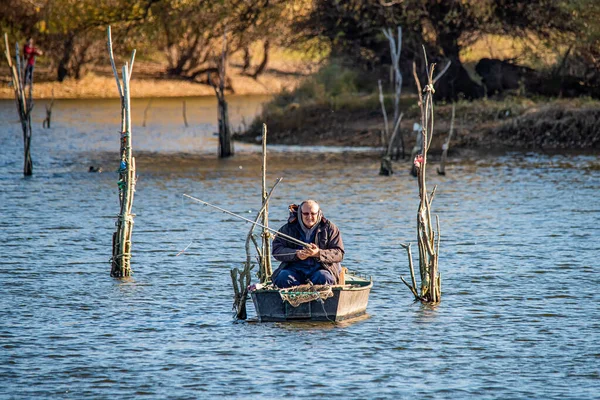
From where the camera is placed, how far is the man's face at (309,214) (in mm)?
14383

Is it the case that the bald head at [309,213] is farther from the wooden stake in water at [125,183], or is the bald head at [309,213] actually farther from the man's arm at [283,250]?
the wooden stake in water at [125,183]

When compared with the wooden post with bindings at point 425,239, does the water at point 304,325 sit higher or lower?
lower

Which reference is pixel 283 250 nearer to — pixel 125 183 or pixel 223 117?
pixel 125 183

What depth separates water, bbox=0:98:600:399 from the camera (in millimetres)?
12695

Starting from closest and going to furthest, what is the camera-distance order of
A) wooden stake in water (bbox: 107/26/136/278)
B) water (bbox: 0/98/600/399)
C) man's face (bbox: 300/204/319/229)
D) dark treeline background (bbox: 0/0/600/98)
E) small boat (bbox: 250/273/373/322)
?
water (bbox: 0/98/600/399) < small boat (bbox: 250/273/373/322) < man's face (bbox: 300/204/319/229) < wooden stake in water (bbox: 107/26/136/278) < dark treeline background (bbox: 0/0/600/98)

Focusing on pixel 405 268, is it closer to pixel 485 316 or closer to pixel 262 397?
pixel 485 316

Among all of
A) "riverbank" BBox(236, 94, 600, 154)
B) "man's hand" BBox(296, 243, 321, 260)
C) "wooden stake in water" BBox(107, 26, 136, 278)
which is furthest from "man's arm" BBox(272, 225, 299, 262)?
"riverbank" BBox(236, 94, 600, 154)

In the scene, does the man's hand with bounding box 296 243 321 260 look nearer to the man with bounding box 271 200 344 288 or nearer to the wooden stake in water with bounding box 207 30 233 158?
the man with bounding box 271 200 344 288

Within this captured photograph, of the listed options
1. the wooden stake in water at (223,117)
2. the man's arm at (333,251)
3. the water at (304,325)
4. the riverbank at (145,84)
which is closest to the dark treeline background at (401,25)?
the wooden stake in water at (223,117)

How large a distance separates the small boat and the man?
0.73 ft

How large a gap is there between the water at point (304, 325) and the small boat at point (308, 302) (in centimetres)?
19

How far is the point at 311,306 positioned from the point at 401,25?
2658 cm

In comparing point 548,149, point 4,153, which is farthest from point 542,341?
point 4,153

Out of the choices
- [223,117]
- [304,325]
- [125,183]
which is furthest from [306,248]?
[223,117]
